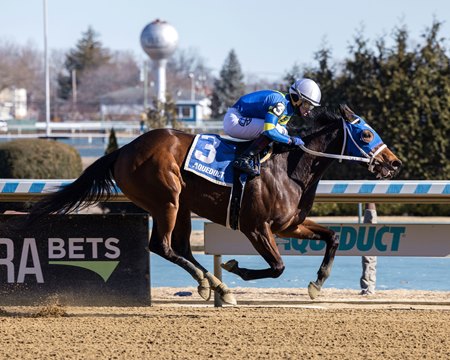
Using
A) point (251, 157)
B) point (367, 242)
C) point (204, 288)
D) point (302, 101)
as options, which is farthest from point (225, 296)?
point (302, 101)

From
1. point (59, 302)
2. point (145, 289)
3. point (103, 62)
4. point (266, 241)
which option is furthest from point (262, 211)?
point (103, 62)

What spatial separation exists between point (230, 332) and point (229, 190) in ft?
4.53

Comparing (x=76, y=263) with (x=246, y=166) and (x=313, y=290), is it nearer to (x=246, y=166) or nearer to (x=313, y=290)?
(x=246, y=166)

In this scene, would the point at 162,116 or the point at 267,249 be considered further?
the point at 162,116

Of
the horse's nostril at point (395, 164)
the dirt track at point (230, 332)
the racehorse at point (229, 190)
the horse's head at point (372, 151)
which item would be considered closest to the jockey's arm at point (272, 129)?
the racehorse at point (229, 190)

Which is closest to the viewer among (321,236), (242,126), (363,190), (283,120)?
(283,120)

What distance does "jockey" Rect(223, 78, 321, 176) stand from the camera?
26.1 ft

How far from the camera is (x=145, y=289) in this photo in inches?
347

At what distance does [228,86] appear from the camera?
2943 inches

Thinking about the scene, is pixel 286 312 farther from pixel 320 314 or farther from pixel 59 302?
pixel 59 302

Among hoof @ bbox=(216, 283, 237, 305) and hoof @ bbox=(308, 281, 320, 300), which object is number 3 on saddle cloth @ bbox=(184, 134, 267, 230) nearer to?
hoof @ bbox=(216, 283, 237, 305)

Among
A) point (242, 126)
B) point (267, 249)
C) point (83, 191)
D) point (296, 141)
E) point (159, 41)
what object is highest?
point (242, 126)

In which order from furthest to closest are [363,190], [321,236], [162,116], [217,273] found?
1. [162,116]
2. [217,273]
3. [363,190]
4. [321,236]

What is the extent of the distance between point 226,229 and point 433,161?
11.5 metres
